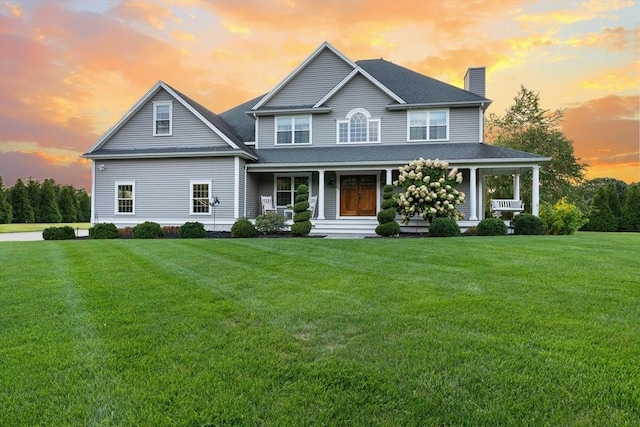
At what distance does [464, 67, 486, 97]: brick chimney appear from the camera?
18125mm

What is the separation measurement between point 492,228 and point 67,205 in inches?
1479

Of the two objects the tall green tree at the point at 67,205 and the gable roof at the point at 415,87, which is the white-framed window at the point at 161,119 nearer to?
the gable roof at the point at 415,87

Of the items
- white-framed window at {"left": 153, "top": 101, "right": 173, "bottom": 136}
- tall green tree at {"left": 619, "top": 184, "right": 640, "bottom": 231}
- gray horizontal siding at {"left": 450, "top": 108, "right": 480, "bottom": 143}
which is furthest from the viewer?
tall green tree at {"left": 619, "top": 184, "right": 640, "bottom": 231}

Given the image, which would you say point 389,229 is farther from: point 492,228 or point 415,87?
point 415,87

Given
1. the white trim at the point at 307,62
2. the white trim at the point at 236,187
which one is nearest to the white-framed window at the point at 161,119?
the white trim at the point at 236,187

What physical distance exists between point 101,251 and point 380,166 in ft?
35.4

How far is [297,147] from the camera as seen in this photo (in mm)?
18422

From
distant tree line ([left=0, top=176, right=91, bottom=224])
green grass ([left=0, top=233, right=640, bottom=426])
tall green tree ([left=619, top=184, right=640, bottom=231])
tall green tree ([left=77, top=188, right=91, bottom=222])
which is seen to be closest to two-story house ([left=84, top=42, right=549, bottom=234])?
green grass ([left=0, top=233, right=640, bottom=426])

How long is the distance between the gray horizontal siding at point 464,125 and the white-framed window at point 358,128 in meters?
3.29

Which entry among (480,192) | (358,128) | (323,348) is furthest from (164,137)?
(323,348)

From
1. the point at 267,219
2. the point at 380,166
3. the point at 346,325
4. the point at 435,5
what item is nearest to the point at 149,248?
the point at 267,219

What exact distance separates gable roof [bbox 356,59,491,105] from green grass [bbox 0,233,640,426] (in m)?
12.9

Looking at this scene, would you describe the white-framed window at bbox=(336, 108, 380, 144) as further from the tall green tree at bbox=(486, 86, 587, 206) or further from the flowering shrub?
the tall green tree at bbox=(486, 86, 587, 206)

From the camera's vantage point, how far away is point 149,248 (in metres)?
9.43
